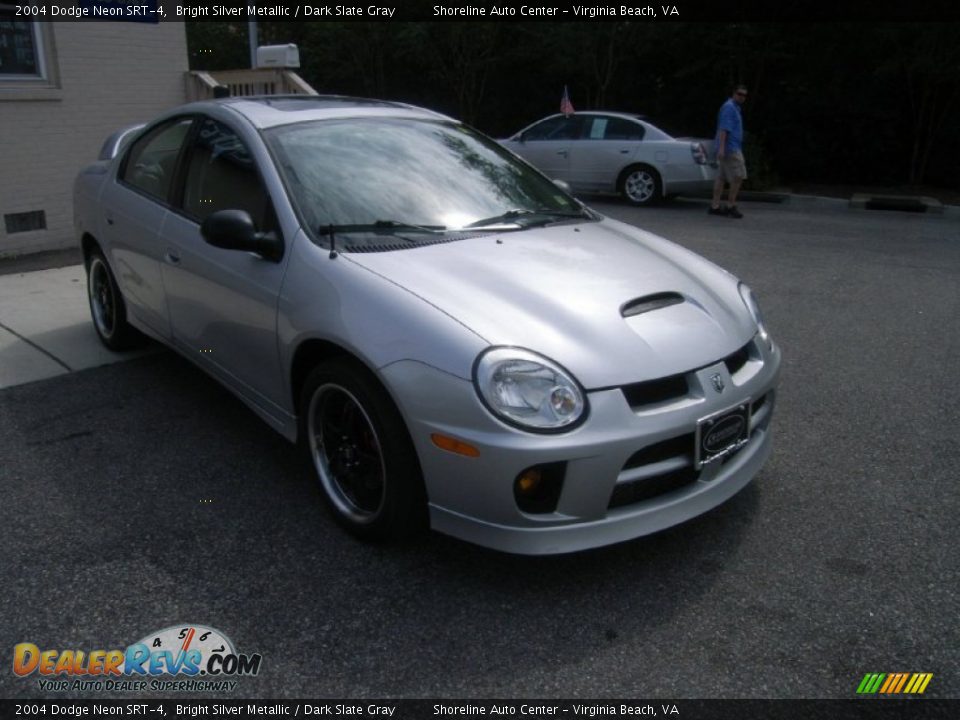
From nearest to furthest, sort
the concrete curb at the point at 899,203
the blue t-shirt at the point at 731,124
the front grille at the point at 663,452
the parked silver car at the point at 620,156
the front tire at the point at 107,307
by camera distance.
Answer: the front grille at the point at 663,452, the front tire at the point at 107,307, the blue t-shirt at the point at 731,124, the parked silver car at the point at 620,156, the concrete curb at the point at 899,203

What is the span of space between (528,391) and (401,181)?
1.42 m

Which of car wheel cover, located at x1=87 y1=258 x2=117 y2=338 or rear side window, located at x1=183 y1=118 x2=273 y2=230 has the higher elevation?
rear side window, located at x1=183 y1=118 x2=273 y2=230

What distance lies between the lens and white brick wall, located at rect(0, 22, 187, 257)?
840cm

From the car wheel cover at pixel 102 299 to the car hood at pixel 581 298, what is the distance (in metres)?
2.66

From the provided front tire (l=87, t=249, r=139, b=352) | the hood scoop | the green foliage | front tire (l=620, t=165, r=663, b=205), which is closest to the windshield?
the hood scoop

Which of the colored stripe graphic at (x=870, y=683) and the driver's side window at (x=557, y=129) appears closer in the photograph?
the colored stripe graphic at (x=870, y=683)

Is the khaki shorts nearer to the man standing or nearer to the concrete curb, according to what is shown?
the man standing

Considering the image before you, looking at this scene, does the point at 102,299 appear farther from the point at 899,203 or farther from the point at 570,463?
the point at 899,203

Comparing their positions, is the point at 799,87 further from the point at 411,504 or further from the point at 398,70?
the point at 411,504

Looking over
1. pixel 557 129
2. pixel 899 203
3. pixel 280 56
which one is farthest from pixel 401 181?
pixel 899 203

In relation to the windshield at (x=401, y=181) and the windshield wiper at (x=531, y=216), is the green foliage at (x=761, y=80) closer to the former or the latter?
the windshield wiper at (x=531, y=216)

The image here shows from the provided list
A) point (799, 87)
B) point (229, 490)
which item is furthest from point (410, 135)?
point (799, 87)

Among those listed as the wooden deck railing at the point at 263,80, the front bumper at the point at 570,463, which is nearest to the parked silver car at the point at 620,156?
the wooden deck railing at the point at 263,80

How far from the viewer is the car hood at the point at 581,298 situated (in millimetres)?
2779
